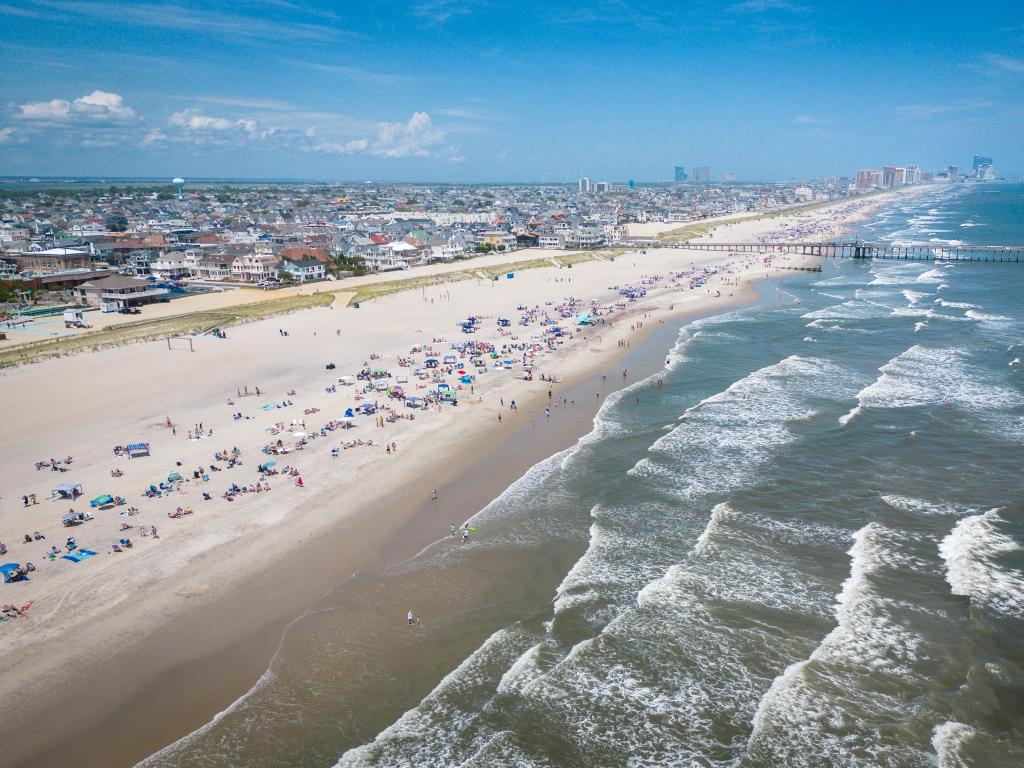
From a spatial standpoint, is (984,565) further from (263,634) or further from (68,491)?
(68,491)

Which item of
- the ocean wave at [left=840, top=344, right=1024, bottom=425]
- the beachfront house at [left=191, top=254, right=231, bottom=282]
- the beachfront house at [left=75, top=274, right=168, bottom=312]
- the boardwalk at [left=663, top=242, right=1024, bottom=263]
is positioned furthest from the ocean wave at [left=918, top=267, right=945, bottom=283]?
the beachfront house at [left=75, top=274, right=168, bottom=312]

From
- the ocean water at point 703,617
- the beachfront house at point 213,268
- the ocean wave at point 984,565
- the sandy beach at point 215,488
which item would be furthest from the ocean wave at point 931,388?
the beachfront house at point 213,268

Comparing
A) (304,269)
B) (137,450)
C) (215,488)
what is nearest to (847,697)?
(215,488)

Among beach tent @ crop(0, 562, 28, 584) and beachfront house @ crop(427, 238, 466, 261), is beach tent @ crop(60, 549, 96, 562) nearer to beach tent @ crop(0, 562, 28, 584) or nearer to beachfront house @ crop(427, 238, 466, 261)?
beach tent @ crop(0, 562, 28, 584)

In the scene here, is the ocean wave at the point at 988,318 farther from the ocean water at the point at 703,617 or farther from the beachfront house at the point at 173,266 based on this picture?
the beachfront house at the point at 173,266

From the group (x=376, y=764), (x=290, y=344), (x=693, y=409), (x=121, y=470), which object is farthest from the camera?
(x=290, y=344)

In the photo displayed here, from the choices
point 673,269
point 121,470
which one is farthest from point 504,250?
point 121,470

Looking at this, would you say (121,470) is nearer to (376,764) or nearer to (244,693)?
(244,693)
